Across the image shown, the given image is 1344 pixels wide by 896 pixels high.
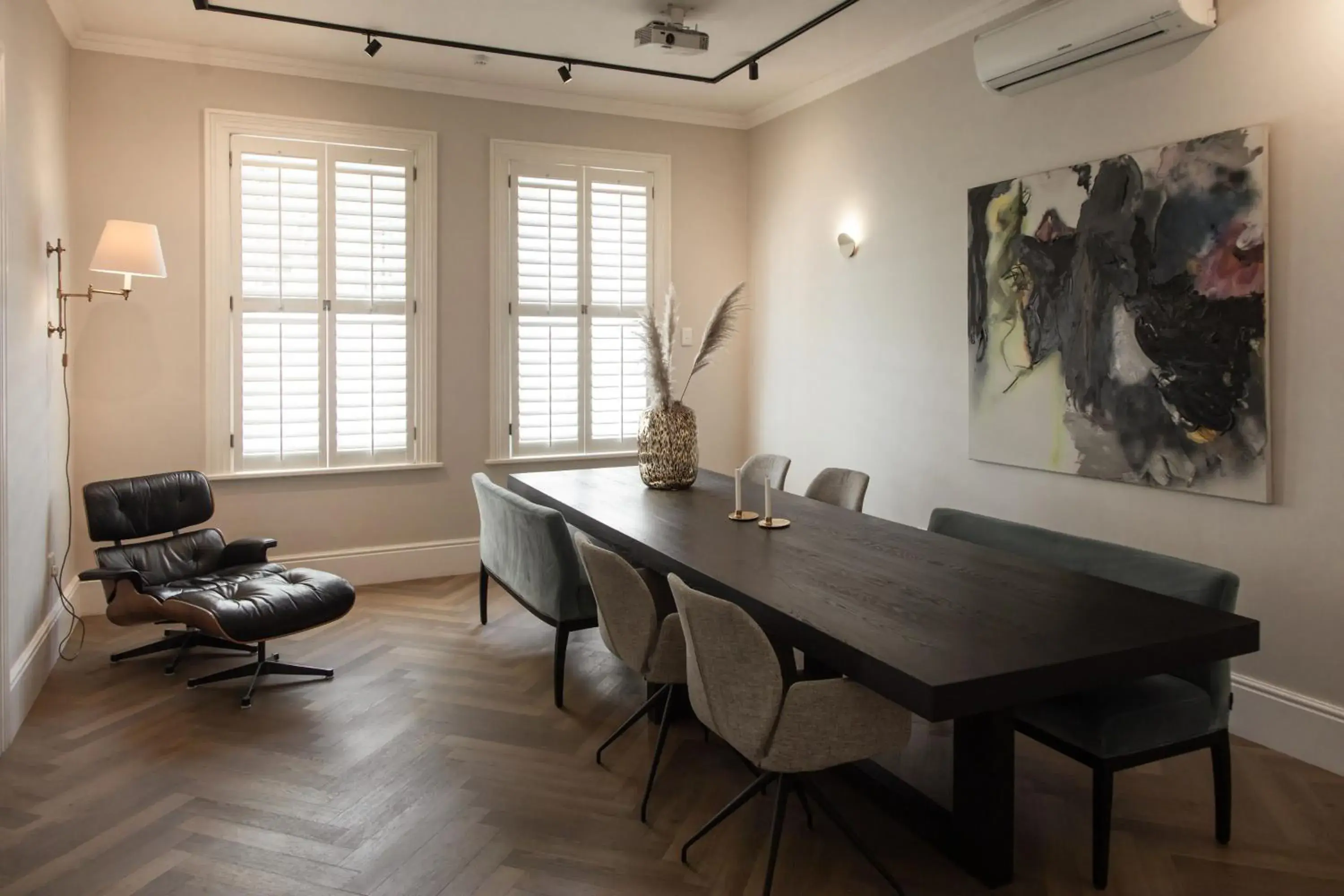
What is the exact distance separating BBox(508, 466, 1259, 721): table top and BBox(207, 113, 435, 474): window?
2375 mm

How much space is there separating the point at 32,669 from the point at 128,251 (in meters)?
1.83

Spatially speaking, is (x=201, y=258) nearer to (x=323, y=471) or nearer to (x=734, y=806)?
(x=323, y=471)

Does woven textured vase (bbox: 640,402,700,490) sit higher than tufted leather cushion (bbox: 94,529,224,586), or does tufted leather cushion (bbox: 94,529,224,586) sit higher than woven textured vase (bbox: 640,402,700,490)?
woven textured vase (bbox: 640,402,700,490)

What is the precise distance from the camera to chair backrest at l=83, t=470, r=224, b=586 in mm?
3947

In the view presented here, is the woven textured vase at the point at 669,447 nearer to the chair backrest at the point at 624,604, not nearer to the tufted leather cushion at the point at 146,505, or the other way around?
the chair backrest at the point at 624,604

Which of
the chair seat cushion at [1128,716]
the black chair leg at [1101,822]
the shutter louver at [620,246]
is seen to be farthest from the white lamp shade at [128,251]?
the black chair leg at [1101,822]

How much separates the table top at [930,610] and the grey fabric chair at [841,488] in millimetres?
607

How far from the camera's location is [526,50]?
487 cm

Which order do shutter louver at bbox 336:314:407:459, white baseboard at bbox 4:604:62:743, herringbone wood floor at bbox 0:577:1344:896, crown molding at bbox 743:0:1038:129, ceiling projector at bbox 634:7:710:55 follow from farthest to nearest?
1. shutter louver at bbox 336:314:407:459
2. ceiling projector at bbox 634:7:710:55
3. crown molding at bbox 743:0:1038:129
4. white baseboard at bbox 4:604:62:743
5. herringbone wood floor at bbox 0:577:1344:896

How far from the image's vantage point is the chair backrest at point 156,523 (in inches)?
155

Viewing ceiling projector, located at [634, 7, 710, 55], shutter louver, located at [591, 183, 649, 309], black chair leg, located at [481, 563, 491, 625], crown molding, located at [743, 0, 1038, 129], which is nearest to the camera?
crown molding, located at [743, 0, 1038, 129]

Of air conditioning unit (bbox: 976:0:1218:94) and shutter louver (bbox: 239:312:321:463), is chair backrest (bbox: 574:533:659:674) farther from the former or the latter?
shutter louver (bbox: 239:312:321:463)

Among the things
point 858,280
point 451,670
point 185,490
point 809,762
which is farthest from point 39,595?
point 858,280

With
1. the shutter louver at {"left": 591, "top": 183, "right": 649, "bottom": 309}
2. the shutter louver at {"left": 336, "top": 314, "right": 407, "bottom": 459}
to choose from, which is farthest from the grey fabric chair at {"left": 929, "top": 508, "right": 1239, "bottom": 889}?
the shutter louver at {"left": 336, "top": 314, "right": 407, "bottom": 459}
